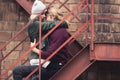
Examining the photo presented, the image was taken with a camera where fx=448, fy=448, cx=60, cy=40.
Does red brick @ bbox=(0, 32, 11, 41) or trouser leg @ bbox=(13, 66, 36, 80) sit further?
red brick @ bbox=(0, 32, 11, 41)

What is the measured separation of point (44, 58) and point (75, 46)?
1.69 meters

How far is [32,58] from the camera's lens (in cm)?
638

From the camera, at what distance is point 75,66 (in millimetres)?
6414

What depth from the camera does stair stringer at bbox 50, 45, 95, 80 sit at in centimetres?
639

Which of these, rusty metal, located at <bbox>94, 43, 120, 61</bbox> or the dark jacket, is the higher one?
the dark jacket

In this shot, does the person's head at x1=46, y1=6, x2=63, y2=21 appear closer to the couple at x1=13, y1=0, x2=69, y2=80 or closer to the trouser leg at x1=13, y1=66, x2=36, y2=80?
the couple at x1=13, y1=0, x2=69, y2=80

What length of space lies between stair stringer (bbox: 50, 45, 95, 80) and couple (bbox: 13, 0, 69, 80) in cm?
8

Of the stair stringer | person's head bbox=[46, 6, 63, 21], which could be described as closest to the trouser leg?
the stair stringer

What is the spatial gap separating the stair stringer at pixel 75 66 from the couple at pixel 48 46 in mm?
84

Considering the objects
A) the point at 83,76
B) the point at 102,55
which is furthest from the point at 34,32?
the point at 83,76

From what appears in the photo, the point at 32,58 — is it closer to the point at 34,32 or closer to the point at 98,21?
the point at 34,32

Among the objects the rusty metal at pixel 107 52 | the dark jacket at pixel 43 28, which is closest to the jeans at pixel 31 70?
the dark jacket at pixel 43 28

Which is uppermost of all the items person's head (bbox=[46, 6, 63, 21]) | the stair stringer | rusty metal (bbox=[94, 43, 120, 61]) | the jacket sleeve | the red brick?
person's head (bbox=[46, 6, 63, 21])

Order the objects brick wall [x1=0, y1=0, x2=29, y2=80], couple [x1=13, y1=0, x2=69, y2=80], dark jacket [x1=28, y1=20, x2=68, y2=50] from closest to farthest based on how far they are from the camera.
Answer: couple [x1=13, y1=0, x2=69, y2=80] < dark jacket [x1=28, y1=20, x2=68, y2=50] < brick wall [x1=0, y1=0, x2=29, y2=80]
